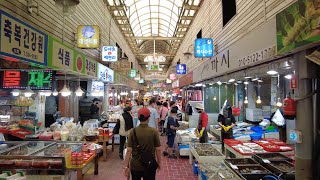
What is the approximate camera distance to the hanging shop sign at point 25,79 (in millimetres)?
7383

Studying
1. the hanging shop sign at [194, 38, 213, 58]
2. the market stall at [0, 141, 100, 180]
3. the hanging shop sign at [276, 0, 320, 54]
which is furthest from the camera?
the hanging shop sign at [194, 38, 213, 58]

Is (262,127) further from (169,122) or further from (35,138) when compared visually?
(35,138)

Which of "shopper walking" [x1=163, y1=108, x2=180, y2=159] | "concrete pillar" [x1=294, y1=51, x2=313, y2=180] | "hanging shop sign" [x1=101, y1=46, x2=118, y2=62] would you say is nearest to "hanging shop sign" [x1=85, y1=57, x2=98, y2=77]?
"hanging shop sign" [x1=101, y1=46, x2=118, y2=62]

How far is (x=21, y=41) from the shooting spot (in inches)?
178

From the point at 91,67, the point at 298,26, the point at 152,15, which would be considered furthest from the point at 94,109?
the point at 152,15

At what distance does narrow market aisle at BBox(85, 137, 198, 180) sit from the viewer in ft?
22.3

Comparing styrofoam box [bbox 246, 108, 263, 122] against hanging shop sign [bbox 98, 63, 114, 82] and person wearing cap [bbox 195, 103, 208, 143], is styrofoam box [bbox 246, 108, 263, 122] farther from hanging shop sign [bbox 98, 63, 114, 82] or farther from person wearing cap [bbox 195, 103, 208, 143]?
hanging shop sign [bbox 98, 63, 114, 82]

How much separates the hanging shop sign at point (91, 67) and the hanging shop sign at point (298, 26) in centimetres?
662

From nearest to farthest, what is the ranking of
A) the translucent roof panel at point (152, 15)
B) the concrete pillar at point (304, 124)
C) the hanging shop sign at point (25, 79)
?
the concrete pillar at point (304, 124), the hanging shop sign at point (25, 79), the translucent roof panel at point (152, 15)

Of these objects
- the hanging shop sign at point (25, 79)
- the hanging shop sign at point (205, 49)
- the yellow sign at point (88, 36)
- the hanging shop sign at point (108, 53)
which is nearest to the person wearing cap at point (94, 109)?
the hanging shop sign at point (108, 53)

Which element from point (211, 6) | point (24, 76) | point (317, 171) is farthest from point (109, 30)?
point (317, 171)

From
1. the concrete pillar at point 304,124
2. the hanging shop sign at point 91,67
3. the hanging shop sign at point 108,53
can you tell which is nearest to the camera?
the concrete pillar at point 304,124

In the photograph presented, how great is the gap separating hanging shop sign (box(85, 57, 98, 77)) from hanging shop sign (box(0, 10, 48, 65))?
320 cm

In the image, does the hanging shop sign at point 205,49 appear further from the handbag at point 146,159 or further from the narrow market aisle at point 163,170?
the handbag at point 146,159
